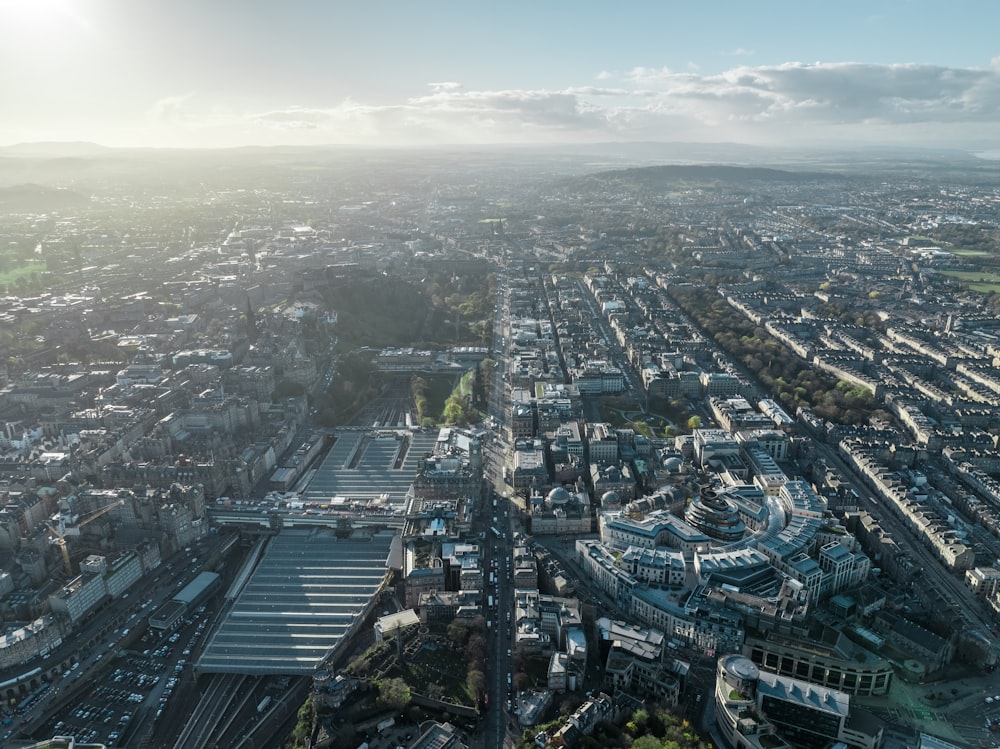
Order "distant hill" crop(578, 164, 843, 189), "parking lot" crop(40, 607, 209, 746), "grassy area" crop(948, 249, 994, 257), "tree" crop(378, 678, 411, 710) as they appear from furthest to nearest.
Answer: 1. "distant hill" crop(578, 164, 843, 189)
2. "grassy area" crop(948, 249, 994, 257)
3. "parking lot" crop(40, 607, 209, 746)
4. "tree" crop(378, 678, 411, 710)

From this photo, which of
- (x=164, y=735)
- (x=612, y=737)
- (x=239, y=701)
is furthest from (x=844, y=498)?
Answer: (x=164, y=735)

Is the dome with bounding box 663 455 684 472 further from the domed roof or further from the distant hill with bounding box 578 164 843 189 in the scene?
the distant hill with bounding box 578 164 843 189

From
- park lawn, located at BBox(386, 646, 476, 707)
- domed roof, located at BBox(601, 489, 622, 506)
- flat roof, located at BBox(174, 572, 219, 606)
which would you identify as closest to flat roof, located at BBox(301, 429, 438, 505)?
flat roof, located at BBox(174, 572, 219, 606)

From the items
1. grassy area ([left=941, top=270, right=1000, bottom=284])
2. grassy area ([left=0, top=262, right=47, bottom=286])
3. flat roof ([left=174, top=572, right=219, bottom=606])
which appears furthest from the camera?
grassy area ([left=941, top=270, right=1000, bottom=284])

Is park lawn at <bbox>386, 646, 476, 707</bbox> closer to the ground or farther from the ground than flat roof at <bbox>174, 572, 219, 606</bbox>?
farther from the ground

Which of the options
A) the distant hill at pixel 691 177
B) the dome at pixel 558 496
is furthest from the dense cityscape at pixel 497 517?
the distant hill at pixel 691 177


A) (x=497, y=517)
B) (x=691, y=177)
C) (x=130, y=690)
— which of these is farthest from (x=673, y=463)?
(x=691, y=177)

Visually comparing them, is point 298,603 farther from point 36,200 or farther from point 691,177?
point 691,177
